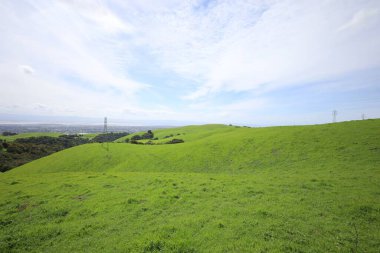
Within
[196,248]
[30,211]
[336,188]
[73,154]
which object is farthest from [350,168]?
[73,154]

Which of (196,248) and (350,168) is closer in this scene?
(196,248)

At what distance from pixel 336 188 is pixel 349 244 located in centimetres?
890

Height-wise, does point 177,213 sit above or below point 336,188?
below

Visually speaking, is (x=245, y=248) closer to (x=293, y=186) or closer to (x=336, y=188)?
(x=293, y=186)

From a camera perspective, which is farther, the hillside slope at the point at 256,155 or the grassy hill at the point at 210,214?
the hillside slope at the point at 256,155

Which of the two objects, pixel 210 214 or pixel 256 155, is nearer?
pixel 210 214

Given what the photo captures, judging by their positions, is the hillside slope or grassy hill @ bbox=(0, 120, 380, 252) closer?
grassy hill @ bbox=(0, 120, 380, 252)

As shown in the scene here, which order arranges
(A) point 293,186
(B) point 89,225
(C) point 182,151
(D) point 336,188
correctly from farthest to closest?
(C) point 182,151
(A) point 293,186
(D) point 336,188
(B) point 89,225

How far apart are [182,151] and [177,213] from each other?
3039 cm

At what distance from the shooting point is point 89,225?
38.3ft

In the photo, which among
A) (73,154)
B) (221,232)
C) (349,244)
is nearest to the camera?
(349,244)

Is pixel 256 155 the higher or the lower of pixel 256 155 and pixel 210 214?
the higher

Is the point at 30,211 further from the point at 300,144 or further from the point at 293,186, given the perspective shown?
the point at 300,144

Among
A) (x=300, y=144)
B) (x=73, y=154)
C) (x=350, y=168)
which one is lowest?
(x=73, y=154)
